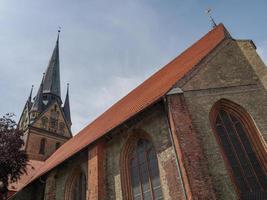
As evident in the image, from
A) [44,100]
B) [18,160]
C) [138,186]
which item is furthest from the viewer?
[44,100]

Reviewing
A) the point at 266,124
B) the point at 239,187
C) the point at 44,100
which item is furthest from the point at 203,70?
the point at 44,100

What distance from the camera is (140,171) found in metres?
8.35

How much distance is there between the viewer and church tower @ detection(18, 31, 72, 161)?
74.5 feet

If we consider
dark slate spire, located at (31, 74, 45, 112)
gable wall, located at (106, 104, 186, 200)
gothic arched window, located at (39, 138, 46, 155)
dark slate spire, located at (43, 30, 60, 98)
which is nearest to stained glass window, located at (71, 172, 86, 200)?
gable wall, located at (106, 104, 186, 200)

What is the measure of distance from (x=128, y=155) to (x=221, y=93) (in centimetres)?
385

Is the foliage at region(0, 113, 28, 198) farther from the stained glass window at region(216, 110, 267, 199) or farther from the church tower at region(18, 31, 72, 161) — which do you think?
the stained glass window at region(216, 110, 267, 199)

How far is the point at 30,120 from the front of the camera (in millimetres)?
24594

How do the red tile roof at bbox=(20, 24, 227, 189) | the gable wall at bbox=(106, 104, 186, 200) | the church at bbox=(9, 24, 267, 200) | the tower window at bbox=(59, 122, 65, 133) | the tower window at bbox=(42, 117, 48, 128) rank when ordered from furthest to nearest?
the tower window at bbox=(59, 122, 65, 133) < the tower window at bbox=(42, 117, 48, 128) < the red tile roof at bbox=(20, 24, 227, 189) < the gable wall at bbox=(106, 104, 186, 200) < the church at bbox=(9, 24, 267, 200)

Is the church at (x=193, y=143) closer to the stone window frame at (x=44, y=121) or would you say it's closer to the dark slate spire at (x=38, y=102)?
the stone window frame at (x=44, y=121)

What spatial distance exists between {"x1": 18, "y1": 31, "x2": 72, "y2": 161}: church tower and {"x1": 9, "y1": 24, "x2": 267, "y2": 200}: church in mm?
12385

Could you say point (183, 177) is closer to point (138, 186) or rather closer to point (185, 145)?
point (185, 145)

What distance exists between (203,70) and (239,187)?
4.13 m

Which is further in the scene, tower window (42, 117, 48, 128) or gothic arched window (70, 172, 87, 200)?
tower window (42, 117, 48, 128)

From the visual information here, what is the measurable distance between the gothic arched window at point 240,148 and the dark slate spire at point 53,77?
24247 mm
